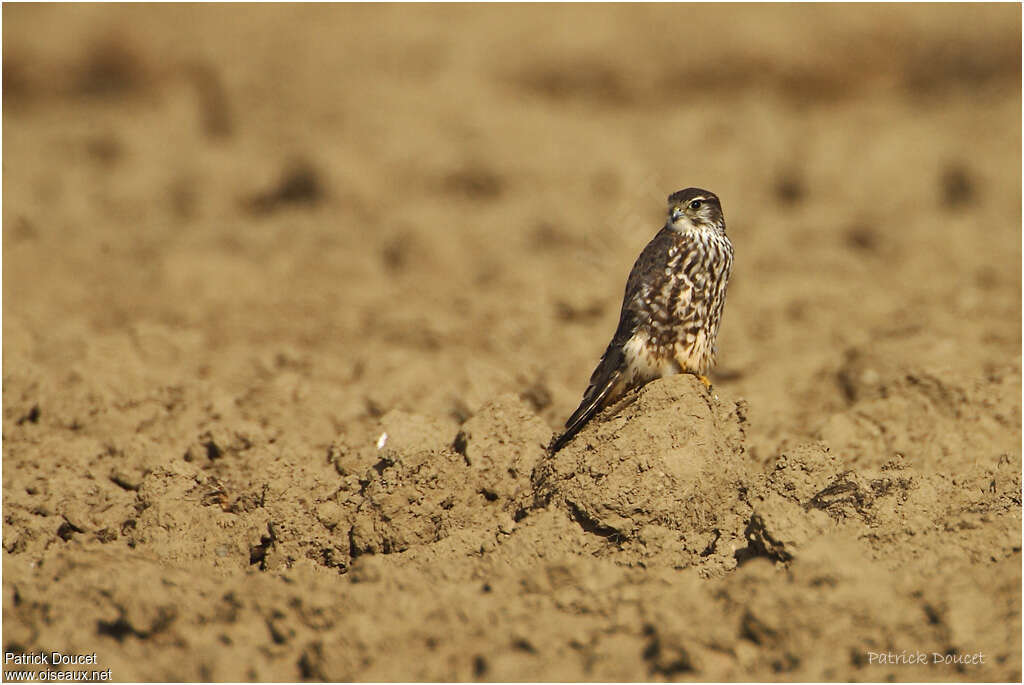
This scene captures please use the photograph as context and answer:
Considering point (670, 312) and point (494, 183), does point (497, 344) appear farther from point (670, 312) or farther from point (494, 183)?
point (494, 183)

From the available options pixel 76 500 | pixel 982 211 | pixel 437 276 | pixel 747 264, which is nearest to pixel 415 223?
pixel 437 276

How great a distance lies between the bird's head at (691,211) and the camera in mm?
5484

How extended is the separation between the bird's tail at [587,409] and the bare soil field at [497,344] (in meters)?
0.07

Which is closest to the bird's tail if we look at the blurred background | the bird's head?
the bird's head

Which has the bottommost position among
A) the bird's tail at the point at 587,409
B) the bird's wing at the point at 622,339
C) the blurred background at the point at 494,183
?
the bird's tail at the point at 587,409

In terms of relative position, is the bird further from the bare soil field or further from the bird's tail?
the bare soil field

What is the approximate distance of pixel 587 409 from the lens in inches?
205

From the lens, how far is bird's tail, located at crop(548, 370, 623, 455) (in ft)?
16.9

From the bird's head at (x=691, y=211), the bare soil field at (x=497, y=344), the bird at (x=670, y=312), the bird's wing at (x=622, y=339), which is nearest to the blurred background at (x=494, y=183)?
the bare soil field at (x=497, y=344)

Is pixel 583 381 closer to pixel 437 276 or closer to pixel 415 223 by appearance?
pixel 437 276

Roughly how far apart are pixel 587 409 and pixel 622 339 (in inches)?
16.3

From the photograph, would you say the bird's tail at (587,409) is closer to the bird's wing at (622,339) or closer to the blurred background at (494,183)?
the bird's wing at (622,339)

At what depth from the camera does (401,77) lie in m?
15.4

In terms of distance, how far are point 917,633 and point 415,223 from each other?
804 cm
